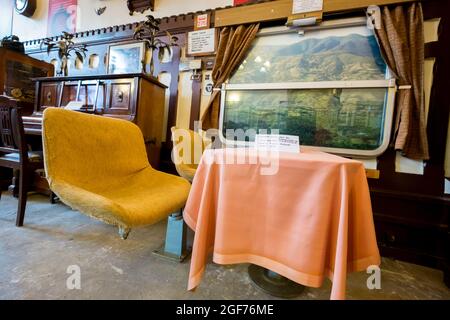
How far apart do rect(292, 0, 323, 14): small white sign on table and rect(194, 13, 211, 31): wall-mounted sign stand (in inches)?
35.4

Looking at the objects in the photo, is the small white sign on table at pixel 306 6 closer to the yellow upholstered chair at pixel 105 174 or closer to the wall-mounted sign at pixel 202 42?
the wall-mounted sign at pixel 202 42

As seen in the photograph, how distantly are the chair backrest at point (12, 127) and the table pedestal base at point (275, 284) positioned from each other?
2.04 m

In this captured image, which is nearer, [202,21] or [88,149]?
[88,149]

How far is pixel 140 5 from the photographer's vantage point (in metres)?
2.64

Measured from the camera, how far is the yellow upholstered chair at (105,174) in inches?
37.2

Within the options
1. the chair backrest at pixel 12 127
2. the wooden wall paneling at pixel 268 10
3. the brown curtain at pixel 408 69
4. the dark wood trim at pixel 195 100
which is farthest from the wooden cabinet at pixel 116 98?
the brown curtain at pixel 408 69

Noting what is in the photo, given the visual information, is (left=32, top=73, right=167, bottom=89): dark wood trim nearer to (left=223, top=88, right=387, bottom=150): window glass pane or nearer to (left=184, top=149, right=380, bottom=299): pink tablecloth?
(left=223, top=88, right=387, bottom=150): window glass pane

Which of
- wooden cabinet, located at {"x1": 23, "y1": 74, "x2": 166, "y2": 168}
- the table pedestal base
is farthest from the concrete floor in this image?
wooden cabinet, located at {"x1": 23, "y1": 74, "x2": 166, "y2": 168}

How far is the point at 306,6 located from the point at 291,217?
196 centimetres

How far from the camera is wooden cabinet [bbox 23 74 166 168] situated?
2.04 m

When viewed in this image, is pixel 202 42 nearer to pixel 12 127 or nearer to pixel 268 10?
pixel 268 10

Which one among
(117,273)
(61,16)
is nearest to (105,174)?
(117,273)
